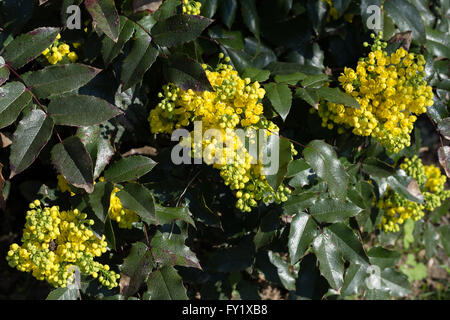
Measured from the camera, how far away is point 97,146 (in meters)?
1.69

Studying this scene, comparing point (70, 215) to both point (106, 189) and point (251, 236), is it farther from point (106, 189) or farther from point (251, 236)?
point (251, 236)

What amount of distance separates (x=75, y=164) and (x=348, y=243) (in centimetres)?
108

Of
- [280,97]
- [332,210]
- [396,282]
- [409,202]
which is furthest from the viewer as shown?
[396,282]

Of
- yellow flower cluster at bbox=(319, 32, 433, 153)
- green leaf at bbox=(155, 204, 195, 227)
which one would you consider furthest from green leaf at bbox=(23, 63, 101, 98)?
yellow flower cluster at bbox=(319, 32, 433, 153)

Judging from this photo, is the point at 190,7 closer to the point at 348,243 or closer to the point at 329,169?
the point at 329,169

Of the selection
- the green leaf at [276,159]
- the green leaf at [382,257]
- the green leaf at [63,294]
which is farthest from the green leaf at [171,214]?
the green leaf at [382,257]

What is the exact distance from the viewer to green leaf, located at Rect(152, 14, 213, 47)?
1.56 m

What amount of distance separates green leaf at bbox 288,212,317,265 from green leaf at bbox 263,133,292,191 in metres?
0.30

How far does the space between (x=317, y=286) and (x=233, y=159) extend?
881 millimetres

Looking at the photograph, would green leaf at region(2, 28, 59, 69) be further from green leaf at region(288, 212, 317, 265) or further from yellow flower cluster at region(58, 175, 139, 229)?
green leaf at region(288, 212, 317, 265)

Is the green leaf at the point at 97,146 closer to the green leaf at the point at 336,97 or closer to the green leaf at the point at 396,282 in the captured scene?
the green leaf at the point at 336,97

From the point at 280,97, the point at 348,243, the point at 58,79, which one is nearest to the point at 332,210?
the point at 348,243

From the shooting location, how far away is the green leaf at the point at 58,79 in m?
1.55
